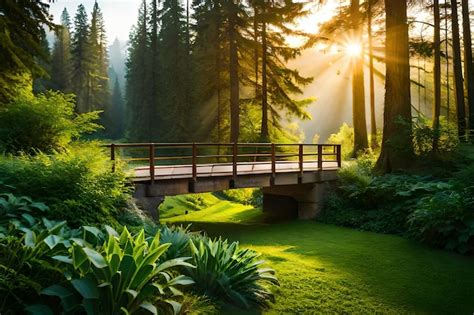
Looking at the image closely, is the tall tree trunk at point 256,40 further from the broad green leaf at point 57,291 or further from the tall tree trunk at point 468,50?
the broad green leaf at point 57,291

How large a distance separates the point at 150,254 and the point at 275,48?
72.6 feet

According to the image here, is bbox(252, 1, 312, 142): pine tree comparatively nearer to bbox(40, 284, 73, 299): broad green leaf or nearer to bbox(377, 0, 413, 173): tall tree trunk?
bbox(377, 0, 413, 173): tall tree trunk

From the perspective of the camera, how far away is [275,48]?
24.9 metres

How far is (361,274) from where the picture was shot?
7.30 metres

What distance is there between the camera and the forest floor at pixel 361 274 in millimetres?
5926

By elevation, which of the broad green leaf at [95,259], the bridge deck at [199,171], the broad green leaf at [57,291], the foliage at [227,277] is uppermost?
the bridge deck at [199,171]

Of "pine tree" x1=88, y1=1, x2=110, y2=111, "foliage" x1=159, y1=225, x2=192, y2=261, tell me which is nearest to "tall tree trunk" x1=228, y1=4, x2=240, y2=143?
"foliage" x1=159, y1=225, x2=192, y2=261

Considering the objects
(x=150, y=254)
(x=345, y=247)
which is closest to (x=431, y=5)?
(x=345, y=247)

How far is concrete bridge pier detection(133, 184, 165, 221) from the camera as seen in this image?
10.2 m

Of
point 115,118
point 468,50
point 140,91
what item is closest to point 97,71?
point 140,91

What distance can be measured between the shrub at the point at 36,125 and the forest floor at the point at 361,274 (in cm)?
524

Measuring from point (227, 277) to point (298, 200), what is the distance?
10209mm

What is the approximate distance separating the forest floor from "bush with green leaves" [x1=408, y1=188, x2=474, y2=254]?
33 cm

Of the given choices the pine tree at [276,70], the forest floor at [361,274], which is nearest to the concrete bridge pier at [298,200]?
the forest floor at [361,274]
